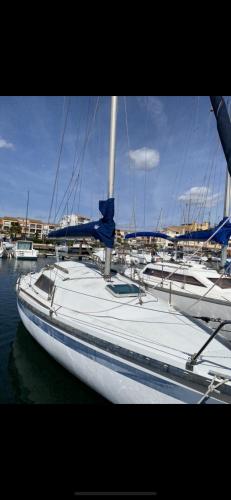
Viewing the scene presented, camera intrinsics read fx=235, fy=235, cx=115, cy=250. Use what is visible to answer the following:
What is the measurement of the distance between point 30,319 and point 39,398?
3.89 feet

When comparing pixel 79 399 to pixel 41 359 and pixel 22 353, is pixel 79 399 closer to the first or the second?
pixel 41 359

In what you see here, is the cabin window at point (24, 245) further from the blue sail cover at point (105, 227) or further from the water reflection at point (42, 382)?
the water reflection at point (42, 382)

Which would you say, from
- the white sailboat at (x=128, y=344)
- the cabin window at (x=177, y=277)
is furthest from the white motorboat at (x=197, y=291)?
the white sailboat at (x=128, y=344)

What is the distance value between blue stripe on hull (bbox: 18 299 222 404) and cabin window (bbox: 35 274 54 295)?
3.40 feet

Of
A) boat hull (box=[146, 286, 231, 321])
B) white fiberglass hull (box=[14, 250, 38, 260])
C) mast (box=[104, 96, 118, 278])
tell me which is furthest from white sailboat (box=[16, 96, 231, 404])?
white fiberglass hull (box=[14, 250, 38, 260])

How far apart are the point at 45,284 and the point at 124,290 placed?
60.7 inches

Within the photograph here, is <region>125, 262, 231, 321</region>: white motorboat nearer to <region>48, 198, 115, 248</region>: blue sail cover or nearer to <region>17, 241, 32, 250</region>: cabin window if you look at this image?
<region>48, 198, 115, 248</region>: blue sail cover

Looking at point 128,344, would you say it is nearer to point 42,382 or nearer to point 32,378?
point 42,382

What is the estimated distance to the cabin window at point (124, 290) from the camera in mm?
3834

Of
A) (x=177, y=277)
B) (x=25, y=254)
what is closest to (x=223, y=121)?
(x=177, y=277)

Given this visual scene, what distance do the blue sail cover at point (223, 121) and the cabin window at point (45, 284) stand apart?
328cm

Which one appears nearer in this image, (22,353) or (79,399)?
(79,399)
